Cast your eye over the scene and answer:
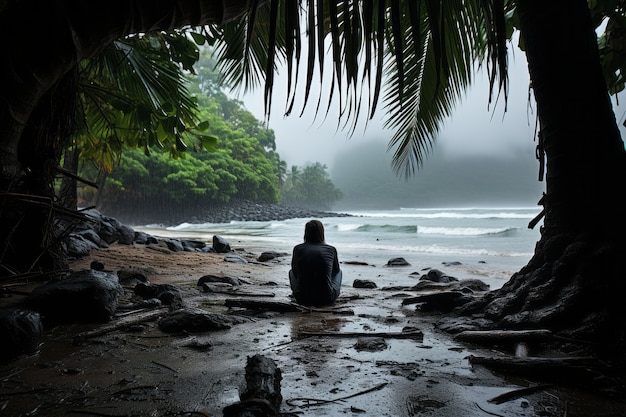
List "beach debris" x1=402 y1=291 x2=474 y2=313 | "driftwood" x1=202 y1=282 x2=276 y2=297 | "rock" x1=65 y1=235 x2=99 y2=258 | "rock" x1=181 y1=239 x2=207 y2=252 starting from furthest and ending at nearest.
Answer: "rock" x1=181 y1=239 x2=207 y2=252 < "rock" x1=65 y1=235 x2=99 y2=258 < "driftwood" x1=202 y1=282 x2=276 y2=297 < "beach debris" x1=402 y1=291 x2=474 y2=313

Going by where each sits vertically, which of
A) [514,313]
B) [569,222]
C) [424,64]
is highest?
[424,64]

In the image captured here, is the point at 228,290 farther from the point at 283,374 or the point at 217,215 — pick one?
the point at 217,215

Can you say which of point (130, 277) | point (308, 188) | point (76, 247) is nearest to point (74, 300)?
point (130, 277)

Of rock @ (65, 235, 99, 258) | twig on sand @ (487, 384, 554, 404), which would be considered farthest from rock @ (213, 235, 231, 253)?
twig on sand @ (487, 384, 554, 404)

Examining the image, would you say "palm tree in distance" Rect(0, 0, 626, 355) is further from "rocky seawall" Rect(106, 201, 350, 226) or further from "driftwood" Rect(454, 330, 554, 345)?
"rocky seawall" Rect(106, 201, 350, 226)

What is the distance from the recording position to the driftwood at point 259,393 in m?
1.27

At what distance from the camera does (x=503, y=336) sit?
2.10 metres

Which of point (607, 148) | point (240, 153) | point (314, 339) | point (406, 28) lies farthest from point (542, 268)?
point (240, 153)

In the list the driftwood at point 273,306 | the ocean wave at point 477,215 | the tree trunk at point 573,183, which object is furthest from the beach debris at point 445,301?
the ocean wave at point 477,215

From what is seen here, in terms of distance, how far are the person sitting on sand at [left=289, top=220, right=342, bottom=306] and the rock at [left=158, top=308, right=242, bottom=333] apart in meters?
1.08

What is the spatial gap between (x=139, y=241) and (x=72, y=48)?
841 cm

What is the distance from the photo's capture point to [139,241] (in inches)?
372

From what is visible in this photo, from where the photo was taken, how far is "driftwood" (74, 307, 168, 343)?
7.25ft

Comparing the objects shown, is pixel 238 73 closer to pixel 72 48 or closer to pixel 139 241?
pixel 72 48
